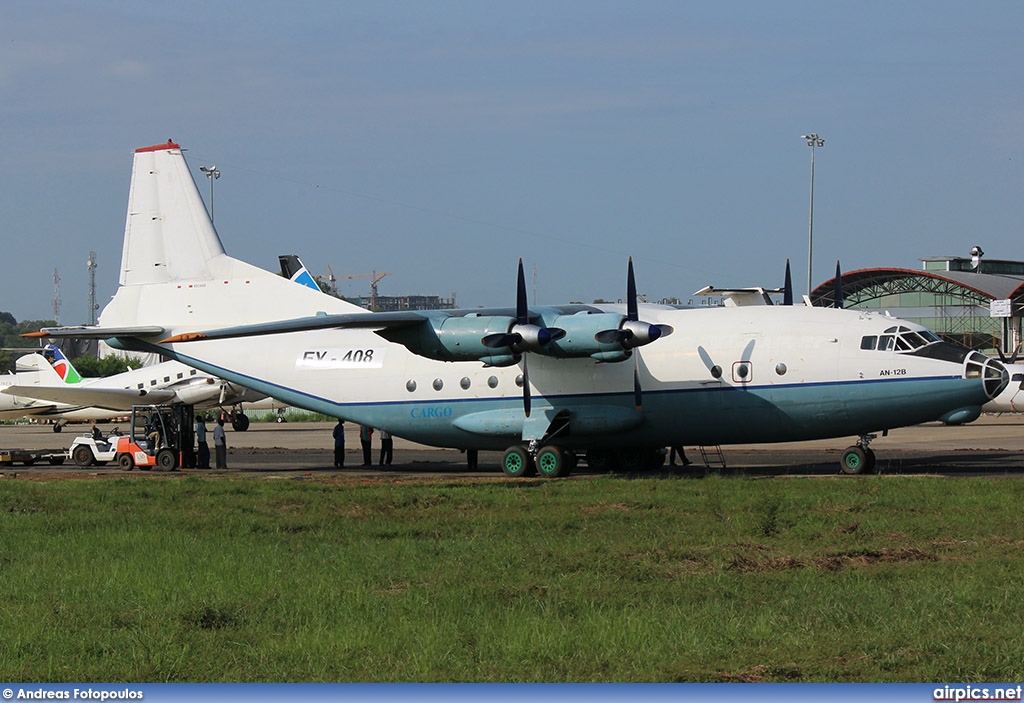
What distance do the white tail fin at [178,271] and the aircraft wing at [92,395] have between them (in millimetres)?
18619

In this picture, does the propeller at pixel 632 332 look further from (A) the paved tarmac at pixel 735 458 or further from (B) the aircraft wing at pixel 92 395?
(B) the aircraft wing at pixel 92 395

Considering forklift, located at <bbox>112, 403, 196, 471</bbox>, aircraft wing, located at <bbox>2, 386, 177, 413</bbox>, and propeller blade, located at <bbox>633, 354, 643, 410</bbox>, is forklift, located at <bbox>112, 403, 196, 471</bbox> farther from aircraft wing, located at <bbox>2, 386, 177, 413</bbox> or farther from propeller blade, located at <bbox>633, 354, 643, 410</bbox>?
aircraft wing, located at <bbox>2, 386, 177, 413</bbox>

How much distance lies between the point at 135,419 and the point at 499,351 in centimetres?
1538

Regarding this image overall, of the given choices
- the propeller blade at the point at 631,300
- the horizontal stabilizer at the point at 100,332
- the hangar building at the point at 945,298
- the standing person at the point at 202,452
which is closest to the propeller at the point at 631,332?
the propeller blade at the point at 631,300

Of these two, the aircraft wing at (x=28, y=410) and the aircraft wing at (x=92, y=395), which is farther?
the aircraft wing at (x=28, y=410)

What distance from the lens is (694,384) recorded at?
26.4m

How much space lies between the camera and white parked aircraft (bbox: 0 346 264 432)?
165 feet

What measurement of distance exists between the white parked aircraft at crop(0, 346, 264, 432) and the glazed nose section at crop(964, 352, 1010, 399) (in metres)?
31.8

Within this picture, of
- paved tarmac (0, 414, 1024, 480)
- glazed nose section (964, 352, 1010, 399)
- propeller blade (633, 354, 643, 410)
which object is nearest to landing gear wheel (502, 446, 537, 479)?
paved tarmac (0, 414, 1024, 480)

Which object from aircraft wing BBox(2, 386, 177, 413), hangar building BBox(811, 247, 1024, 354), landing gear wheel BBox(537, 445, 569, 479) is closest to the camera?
landing gear wheel BBox(537, 445, 569, 479)

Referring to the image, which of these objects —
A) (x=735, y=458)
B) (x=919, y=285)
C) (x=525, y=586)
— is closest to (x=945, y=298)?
(x=919, y=285)

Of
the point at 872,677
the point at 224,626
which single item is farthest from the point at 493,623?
the point at 872,677

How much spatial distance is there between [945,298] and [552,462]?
245 ft

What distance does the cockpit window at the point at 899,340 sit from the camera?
2506 centimetres
